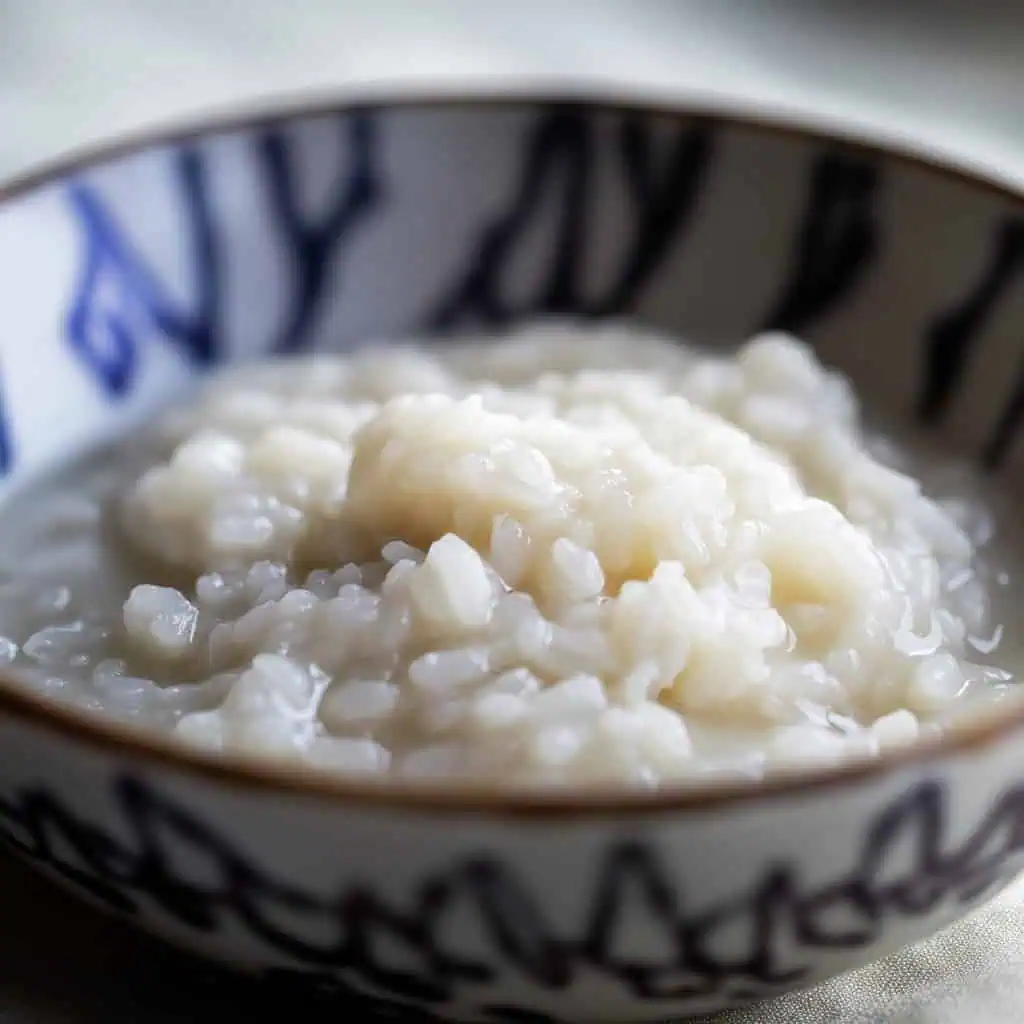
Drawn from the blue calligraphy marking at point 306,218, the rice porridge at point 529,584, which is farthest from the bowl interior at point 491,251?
the rice porridge at point 529,584

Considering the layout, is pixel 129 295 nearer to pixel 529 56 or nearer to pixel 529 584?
pixel 529 584

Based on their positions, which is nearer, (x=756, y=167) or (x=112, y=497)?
(x=112, y=497)

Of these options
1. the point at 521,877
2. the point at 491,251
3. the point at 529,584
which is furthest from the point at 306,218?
the point at 521,877

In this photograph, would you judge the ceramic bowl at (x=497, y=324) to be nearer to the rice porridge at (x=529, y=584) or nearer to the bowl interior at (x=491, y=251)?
the bowl interior at (x=491, y=251)

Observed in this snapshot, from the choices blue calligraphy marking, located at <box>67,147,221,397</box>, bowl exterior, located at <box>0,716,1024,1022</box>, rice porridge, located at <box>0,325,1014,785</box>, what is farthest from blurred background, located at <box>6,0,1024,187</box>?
bowl exterior, located at <box>0,716,1024,1022</box>

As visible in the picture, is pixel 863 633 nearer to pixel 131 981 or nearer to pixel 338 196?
pixel 131 981

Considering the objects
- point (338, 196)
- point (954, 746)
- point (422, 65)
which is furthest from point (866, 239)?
point (422, 65)

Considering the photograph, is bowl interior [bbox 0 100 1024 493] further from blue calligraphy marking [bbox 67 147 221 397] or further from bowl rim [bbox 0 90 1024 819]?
bowl rim [bbox 0 90 1024 819]
